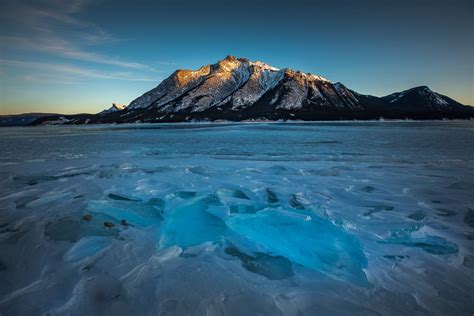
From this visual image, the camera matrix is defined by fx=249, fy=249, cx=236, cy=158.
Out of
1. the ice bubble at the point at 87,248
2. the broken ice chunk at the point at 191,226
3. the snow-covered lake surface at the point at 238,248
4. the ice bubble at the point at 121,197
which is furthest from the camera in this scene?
the ice bubble at the point at 121,197

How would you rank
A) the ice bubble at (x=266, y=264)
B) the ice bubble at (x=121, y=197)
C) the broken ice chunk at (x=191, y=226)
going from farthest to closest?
the ice bubble at (x=121, y=197) < the broken ice chunk at (x=191, y=226) < the ice bubble at (x=266, y=264)

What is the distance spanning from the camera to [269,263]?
181 inches

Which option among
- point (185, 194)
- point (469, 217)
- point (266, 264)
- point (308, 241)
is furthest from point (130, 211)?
point (469, 217)

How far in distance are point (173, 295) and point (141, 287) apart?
577 millimetres

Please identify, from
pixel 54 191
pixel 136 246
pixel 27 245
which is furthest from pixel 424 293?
pixel 54 191

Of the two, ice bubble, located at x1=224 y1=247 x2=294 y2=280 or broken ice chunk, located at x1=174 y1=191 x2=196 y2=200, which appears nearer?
ice bubble, located at x1=224 y1=247 x2=294 y2=280

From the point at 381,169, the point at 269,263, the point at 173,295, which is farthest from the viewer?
the point at 381,169

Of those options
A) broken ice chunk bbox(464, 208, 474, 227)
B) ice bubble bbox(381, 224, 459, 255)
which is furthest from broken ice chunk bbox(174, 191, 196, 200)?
broken ice chunk bbox(464, 208, 474, 227)

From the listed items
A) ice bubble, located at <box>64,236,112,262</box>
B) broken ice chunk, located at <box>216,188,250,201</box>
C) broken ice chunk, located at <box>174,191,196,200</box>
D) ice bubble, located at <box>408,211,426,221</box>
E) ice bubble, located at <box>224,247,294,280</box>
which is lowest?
ice bubble, located at <box>224,247,294,280</box>

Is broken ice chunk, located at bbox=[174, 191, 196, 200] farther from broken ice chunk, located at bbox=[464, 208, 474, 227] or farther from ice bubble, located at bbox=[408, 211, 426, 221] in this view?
broken ice chunk, located at bbox=[464, 208, 474, 227]

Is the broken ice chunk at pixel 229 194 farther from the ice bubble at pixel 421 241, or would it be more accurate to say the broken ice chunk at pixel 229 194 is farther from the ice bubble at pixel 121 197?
the ice bubble at pixel 421 241

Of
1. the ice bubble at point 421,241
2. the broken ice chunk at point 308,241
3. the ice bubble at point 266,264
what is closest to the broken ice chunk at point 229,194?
the broken ice chunk at point 308,241

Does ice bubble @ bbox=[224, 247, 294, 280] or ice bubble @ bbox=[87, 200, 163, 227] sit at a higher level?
ice bubble @ bbox=[87, 200, 163, 227]

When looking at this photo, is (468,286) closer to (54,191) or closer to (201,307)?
(201,307)
